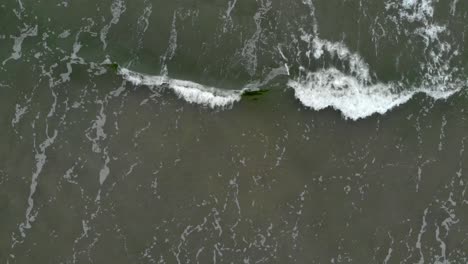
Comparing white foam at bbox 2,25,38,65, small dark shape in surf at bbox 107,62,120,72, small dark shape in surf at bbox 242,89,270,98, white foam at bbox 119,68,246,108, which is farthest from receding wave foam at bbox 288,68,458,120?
white foam at bbox 2,25,38,65

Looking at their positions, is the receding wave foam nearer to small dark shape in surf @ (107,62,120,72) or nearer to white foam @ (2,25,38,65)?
small dark shape in surf @ (107,62,120,72)

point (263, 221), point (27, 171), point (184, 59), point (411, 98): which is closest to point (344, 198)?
point (263, 221)

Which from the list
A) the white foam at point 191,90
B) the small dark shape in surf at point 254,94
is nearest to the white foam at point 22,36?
the white foam at point 191,90

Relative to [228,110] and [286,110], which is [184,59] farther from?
[286,110]

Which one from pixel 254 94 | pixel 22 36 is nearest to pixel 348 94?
pixel 254 94

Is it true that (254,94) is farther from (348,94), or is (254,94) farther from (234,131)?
(348,94)

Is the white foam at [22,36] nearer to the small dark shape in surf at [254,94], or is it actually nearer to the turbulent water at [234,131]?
the turbulent water at [234,131]
